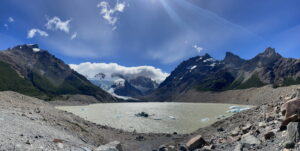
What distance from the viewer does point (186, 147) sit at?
926 inches

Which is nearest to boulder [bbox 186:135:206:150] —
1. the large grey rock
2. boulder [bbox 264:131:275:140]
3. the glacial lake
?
boulder [bbox 264:131:275:140]

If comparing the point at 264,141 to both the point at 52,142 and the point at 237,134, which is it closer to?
the point at 237,134

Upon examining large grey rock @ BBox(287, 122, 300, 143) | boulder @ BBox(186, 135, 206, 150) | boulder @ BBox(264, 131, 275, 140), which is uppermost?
large grey rock @ BBox(287, 122, 300, 143)

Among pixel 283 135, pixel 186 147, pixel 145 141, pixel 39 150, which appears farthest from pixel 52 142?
pixel 145 141

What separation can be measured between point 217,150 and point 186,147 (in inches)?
229

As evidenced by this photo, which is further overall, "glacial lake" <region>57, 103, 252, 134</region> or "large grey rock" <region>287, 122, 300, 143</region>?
"glacial lake" <region>57, 103, 252, 134</region>

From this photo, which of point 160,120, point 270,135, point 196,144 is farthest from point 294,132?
point 160,120

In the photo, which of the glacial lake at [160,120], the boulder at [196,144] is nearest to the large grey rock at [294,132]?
the boulder at [196,144]

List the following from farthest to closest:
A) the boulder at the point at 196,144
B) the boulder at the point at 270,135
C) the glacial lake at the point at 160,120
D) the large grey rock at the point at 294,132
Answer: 1. the glacial lake at the point at 160,120
2. the boulder at the point at 196,144
3. the boulder at the point at 270,135
4. the large grey rock at the point at 294,132

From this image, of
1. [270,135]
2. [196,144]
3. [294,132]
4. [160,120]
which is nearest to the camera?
[294,132]

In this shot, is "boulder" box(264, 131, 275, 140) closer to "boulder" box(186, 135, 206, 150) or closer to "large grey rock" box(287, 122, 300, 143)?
"large grey rock" box(287, 122, 300, 143)

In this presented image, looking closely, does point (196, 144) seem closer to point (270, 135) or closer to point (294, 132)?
point (270, 135)

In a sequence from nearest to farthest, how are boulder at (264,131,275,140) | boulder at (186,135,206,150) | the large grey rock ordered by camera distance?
1. the large grey rock
2. boulder at (264,131,275,140)
3. boulder at (186,135,206,150)

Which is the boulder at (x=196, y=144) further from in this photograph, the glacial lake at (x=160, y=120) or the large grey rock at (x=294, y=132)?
the glacial lake at (x=160, y=120)
